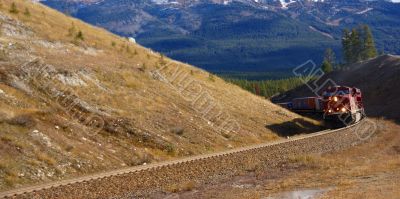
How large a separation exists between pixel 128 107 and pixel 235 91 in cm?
2360

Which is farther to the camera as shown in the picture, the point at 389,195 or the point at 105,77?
the point at 105,77

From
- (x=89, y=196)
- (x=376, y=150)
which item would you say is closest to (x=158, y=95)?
(x=376, y=150)

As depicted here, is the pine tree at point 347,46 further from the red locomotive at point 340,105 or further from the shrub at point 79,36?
the shrub at point 79,36

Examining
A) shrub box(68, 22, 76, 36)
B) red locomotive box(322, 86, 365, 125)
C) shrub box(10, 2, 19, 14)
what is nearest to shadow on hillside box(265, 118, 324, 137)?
red locomotive box(322, 86, 365, 125)

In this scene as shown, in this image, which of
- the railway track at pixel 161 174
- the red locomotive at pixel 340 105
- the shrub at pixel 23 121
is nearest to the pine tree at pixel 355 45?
the red locomotive at pixel 340 105

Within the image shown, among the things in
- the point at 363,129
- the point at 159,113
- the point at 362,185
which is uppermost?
the point at 362,185

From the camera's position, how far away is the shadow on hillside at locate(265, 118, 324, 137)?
48.5 meters

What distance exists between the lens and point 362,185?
2258cm

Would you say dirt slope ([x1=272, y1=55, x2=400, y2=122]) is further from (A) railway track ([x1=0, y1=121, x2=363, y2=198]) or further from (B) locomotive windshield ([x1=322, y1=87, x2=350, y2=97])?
(A) railway track ([x1=0, y1=121, x2=363, y2=198])

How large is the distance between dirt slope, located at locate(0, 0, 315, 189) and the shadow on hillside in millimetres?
236

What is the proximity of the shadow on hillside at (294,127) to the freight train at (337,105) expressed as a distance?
156cm

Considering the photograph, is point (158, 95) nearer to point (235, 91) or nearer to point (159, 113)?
point (159, 113)

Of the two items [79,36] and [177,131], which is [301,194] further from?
[79,36]

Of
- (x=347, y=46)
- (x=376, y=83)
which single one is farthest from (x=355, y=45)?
(x=376, y=83)
